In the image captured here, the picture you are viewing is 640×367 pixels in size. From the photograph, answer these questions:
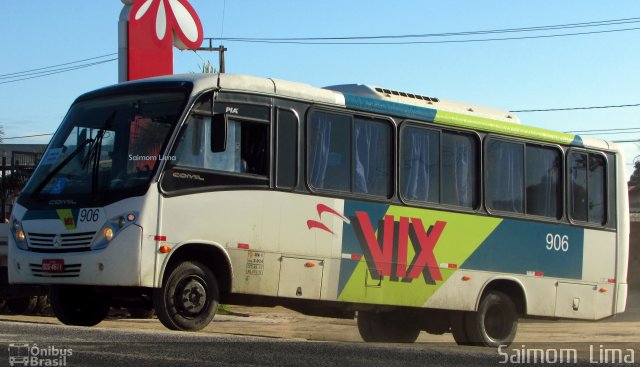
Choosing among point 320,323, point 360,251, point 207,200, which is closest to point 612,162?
point 360,251

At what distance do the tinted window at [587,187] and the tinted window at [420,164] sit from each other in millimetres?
2926

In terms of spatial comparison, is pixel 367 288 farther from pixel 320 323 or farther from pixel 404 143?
pixel 320 323

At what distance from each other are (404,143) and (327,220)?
1829 mm

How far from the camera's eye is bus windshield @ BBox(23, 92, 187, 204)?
38.3ft

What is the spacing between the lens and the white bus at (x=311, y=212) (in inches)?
459

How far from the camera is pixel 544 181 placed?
16.2 m

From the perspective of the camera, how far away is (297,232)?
1279cm

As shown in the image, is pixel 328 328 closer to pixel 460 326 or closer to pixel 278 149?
pixel 460 326

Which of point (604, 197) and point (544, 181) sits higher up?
point (544, 181)

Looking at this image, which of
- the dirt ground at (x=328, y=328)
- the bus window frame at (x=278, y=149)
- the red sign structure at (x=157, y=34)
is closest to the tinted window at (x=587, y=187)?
the dirt ground at (x=328, y=328)

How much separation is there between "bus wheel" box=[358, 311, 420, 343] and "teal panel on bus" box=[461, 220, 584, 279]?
1.76 metres

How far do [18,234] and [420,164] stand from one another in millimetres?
5288

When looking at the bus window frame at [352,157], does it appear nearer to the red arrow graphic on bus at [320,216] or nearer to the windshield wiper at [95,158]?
the red arrow graphic on bus at [320,216]

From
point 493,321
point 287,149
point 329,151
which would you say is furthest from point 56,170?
point 493,321
